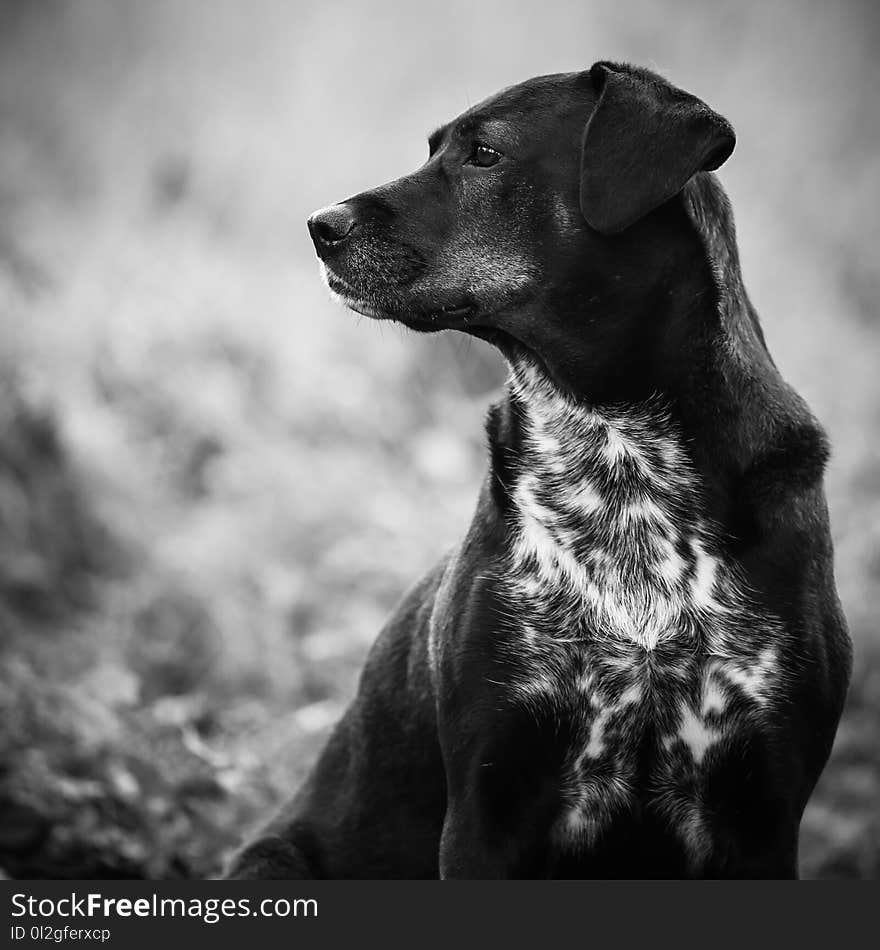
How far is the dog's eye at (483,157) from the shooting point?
9.21ft

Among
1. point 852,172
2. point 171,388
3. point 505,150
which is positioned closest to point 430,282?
point 505,150

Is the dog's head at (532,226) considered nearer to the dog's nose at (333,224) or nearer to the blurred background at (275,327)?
the dog's nose at (333,224)

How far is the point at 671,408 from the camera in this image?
2.71 metres

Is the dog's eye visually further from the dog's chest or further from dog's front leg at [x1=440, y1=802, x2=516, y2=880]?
dog's front leg at [x1=440, y1=802, x2=516, y2=880]

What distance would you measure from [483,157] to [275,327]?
222 inches

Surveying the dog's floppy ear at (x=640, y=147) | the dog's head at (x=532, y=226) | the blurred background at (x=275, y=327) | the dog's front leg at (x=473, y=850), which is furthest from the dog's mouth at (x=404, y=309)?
the blurred background at (x=275, y=327)

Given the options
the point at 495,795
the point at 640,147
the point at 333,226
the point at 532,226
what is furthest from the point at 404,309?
the point at 495,795

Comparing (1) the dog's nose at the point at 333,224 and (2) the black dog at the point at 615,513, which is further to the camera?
(1) the dog's nose at the point at 333,224

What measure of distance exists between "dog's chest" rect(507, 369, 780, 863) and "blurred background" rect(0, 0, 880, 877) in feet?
8.21

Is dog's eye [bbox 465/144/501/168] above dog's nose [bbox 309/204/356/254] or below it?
above

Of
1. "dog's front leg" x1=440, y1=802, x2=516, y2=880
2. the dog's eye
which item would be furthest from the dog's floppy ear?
"dog's front leg" x1=440, y1=802, x2=516, y2=880

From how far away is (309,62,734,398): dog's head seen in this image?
2.62 meters

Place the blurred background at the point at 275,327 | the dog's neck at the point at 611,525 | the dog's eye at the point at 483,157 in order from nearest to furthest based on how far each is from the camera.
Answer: the dog's neck at the point at 611,525
the dog's eye at the point at 483,157
the blurred background at the point at 275,327

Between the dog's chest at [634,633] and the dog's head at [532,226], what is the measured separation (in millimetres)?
290
